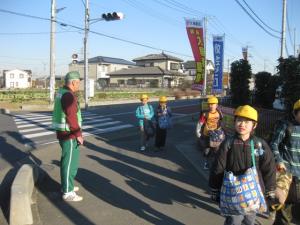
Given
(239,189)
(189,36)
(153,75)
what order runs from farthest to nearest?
(153,75) < (189,36) < (239,189)

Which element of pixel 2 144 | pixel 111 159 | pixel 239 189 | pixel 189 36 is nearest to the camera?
pixel 239 189

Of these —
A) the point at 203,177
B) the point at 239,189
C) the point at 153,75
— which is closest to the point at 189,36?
the point at 203,177

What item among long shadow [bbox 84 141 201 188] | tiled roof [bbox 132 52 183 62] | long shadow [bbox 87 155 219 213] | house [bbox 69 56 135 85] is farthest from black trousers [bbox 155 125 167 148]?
house [bbox 69 56 135 85]

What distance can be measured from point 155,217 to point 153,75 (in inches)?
2670

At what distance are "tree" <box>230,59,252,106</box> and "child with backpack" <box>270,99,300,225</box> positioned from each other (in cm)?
1007

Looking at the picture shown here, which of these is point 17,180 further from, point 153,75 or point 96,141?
point 153,75

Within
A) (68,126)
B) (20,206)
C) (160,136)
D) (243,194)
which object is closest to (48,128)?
(160,136)

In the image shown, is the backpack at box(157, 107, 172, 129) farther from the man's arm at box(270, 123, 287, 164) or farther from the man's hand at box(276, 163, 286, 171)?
the man's hand at box(276, 163, 286, 171)

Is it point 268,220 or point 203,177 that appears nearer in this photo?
point 268,220

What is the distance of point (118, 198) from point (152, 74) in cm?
6704

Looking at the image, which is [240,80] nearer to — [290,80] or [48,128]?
[290,80]

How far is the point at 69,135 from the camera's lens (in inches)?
218

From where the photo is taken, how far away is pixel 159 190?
20.9 ft

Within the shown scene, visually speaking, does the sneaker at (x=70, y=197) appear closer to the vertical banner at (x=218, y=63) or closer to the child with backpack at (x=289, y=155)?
the child with backpack at (x=289, y=155)
